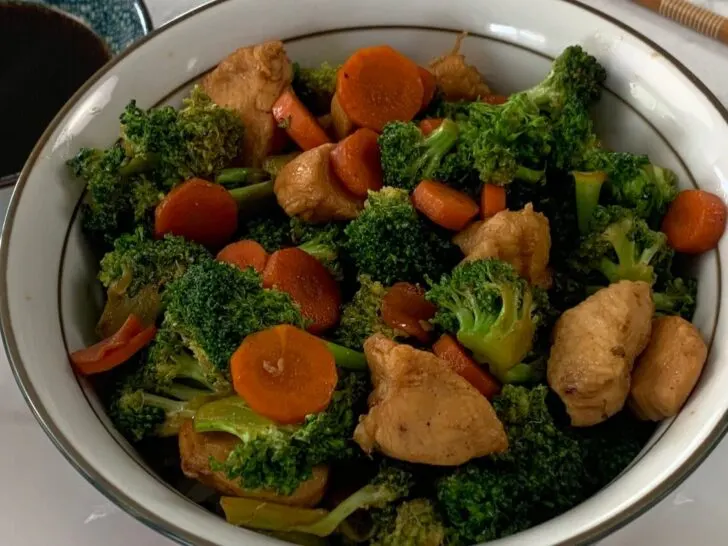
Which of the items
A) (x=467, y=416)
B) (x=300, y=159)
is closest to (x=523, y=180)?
(x=300, y=159)

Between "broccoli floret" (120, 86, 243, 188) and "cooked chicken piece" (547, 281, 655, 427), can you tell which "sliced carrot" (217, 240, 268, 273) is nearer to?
"broccoli floret" (120, 86, 243, 188)

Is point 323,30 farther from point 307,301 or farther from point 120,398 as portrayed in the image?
point 120,398

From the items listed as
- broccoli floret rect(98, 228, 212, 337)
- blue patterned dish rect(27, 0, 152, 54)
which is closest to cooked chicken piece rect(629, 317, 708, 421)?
broccoli floret rect(98, 228, 212, 337)

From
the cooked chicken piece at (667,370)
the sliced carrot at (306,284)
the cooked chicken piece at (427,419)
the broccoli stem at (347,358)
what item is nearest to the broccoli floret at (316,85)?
the sliced carrot at (306,284)

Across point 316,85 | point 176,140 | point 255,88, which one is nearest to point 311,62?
point 316,85

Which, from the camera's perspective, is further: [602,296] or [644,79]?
[644,79]

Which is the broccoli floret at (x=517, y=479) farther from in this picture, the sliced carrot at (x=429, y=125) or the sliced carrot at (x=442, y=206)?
the sliced carrot at (x=429, y=125)

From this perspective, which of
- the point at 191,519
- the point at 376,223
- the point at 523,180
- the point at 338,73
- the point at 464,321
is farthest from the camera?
the point at 338,73
